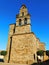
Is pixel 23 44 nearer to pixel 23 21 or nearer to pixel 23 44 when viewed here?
pixel 23 44

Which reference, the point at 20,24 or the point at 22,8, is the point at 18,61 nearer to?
the point at 20,24

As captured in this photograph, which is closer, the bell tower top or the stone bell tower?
the stone bell tower

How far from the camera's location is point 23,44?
2011 centimetres

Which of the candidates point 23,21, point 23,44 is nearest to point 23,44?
point 23,44

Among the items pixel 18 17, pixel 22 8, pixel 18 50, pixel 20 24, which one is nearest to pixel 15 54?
pixel 18 50

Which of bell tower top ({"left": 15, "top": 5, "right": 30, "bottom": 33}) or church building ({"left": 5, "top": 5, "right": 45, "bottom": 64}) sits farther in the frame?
bell tower top ({"left": 15, "top": 5, "right": 30, "bottom": 33})

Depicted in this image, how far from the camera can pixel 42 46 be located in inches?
1120

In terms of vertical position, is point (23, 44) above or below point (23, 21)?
below

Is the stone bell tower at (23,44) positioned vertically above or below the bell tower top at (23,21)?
below

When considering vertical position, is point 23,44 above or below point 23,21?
below

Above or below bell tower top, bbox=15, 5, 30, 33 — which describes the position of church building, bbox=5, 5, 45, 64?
below

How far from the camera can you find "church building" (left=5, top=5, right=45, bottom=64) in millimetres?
19120

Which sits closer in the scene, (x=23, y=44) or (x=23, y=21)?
(x=23, y=44)

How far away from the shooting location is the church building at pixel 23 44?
19120 millimetres
